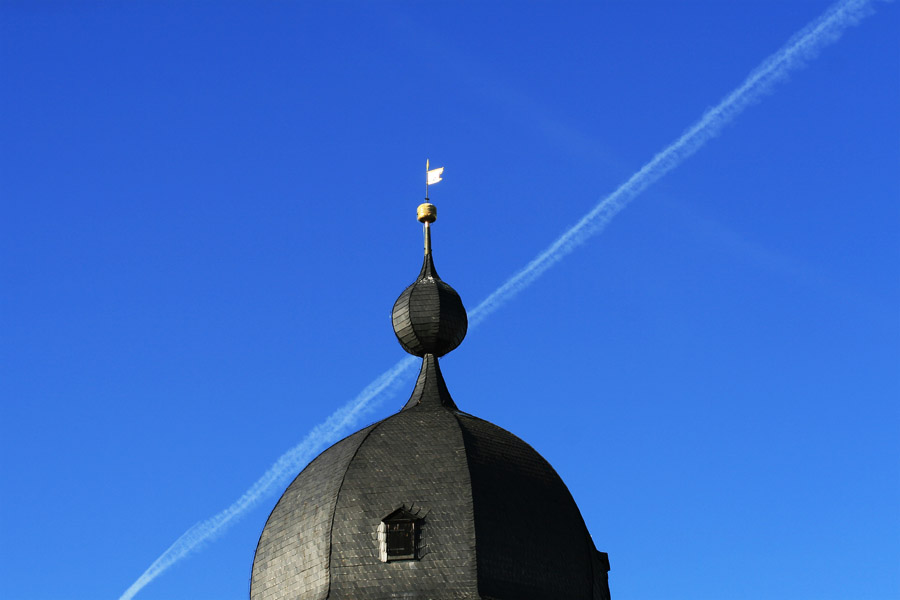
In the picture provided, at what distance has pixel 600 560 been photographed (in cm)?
4512

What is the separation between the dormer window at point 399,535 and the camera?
42.3 meters

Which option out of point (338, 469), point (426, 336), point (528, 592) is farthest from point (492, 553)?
point (426, 336)

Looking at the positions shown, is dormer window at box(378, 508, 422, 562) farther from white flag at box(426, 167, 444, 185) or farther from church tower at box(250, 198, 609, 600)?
white flag at box(426, 167, 444, 185)

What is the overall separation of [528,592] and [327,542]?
4.16 meters

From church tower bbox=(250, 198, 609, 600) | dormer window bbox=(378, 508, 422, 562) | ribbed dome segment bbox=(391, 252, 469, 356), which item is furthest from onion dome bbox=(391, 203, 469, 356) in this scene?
dormer window bbox=(378, 508, 422, 562)

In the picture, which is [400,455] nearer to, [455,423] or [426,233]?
[455,423]

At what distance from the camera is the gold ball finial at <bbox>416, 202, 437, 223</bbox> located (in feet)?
168

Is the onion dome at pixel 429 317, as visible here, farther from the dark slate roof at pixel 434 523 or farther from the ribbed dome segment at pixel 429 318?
the dark slate roof at pixel 434 523

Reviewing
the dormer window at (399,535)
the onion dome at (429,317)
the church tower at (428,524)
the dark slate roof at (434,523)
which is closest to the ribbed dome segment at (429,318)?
the onion dome at (429,317)

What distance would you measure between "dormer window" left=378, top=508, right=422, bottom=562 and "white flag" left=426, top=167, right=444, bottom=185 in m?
11.4

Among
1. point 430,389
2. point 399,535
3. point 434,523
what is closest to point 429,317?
point 430,389

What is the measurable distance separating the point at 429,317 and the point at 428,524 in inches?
298

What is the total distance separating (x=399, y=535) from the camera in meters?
42.6

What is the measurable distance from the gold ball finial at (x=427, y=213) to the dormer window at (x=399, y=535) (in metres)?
10.4
